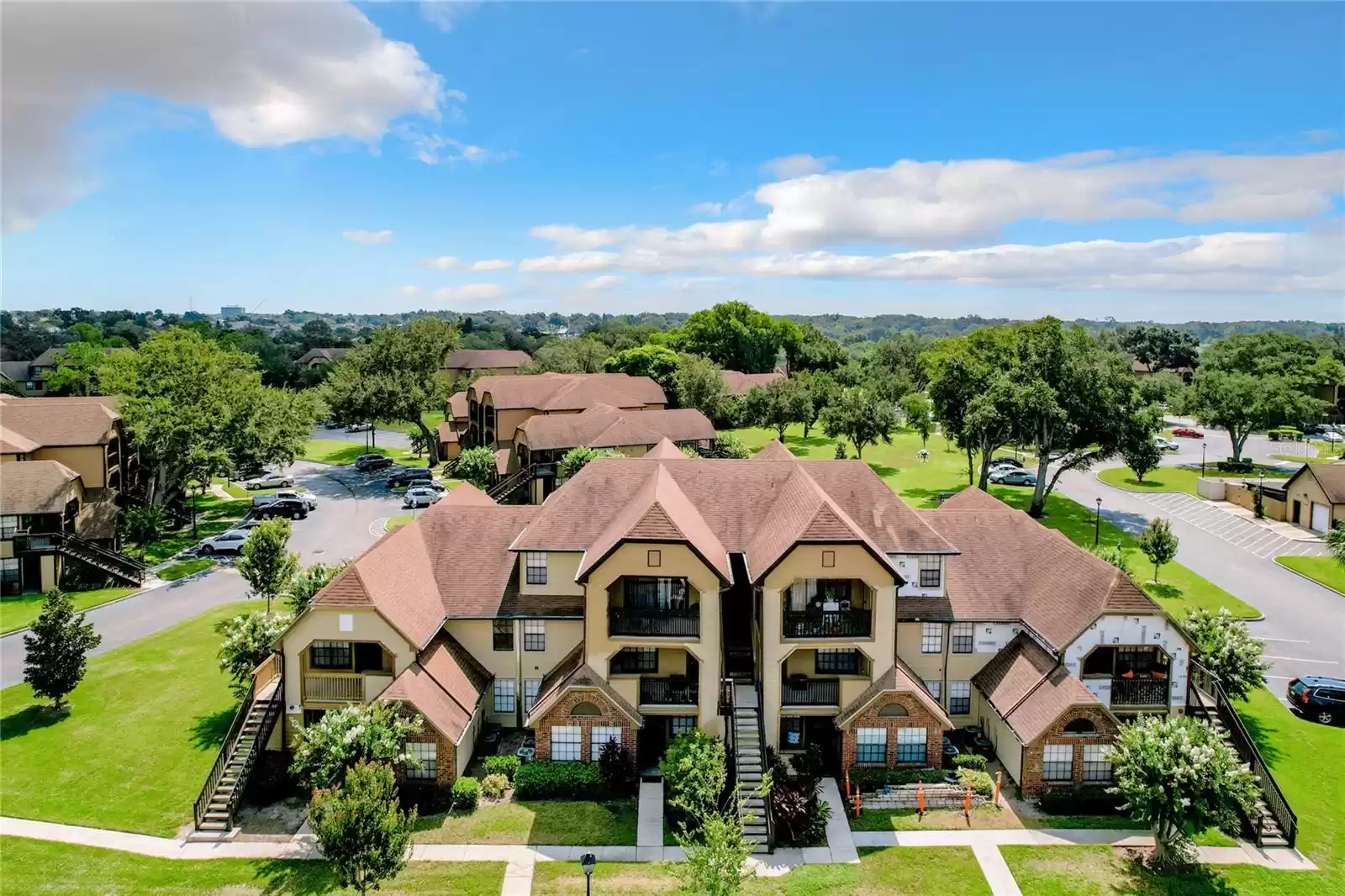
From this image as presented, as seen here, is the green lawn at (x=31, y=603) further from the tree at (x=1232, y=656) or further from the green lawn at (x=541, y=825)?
the tree at (x=1232, y=656)

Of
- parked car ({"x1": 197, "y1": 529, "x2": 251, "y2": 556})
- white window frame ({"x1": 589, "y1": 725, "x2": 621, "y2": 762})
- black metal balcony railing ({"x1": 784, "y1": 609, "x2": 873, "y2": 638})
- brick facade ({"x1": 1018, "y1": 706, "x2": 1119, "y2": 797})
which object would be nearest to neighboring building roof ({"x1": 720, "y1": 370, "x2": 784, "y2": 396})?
parked car ({"x1": 197, "y1": 529, "x2": 251, "y2": 556})

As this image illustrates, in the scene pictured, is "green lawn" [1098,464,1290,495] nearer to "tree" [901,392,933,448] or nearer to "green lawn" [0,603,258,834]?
"tree" [901,392,933,448]

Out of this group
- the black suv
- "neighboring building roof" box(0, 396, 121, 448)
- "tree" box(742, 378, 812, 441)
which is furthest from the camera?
"tree" box(742, 378, 812, 441)

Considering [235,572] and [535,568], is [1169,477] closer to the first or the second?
[535,568]

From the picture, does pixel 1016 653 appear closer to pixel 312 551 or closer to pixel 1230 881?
pixel 1230 881

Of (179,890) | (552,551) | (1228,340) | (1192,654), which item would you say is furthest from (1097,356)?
(1228,340)

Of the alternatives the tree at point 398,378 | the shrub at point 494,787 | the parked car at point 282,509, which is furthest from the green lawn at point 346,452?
the shrub at point 494,787

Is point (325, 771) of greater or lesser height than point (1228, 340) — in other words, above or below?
below
